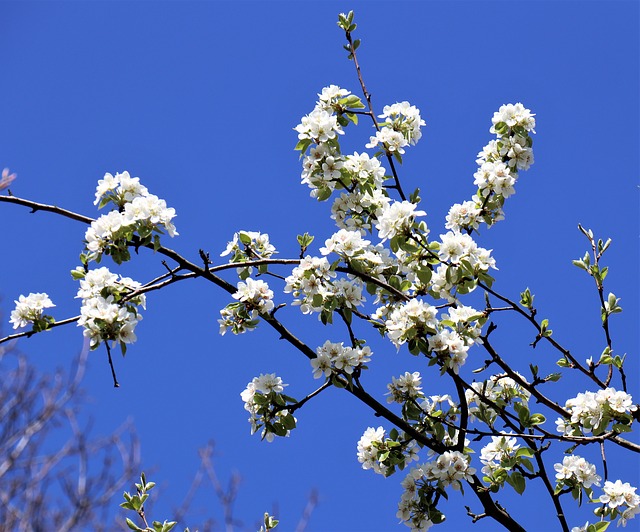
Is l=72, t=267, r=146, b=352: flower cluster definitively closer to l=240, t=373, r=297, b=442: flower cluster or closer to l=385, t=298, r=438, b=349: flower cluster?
l=240, t=373, r=297, b=442: flower cluster

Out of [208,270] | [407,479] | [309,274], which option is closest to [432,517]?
[407,479]

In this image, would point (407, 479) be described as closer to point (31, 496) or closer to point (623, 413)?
point (623, 413)

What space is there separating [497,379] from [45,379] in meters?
9.04

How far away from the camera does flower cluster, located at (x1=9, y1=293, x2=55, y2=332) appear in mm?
2422

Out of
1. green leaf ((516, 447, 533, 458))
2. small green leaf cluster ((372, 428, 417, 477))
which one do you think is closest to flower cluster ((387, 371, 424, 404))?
small green leaf cluster ((372, 428, 417, 477))

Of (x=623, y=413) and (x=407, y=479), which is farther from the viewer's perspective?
(x=407, y=479)

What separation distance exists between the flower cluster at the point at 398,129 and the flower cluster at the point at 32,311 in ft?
4.68

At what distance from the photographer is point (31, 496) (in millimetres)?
9375

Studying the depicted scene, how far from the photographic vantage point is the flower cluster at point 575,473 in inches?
107

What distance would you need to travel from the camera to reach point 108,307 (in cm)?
227

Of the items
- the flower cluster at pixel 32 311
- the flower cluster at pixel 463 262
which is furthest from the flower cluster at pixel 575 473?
the flower cluster at pixel 32 311

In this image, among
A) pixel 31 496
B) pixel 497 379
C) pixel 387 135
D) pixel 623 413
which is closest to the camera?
pixel 623 413

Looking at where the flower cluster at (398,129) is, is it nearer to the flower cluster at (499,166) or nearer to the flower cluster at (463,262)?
the flower cluster at (499,166)

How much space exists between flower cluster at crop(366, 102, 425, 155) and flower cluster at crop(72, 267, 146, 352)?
3.99 ft
